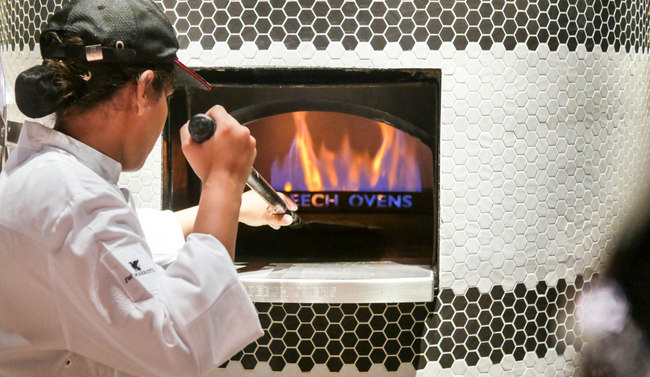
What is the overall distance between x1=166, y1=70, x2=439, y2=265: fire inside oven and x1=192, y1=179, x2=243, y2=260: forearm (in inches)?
36.2

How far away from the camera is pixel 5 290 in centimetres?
71

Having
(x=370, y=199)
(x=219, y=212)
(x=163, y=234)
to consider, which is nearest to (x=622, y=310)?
(x=370, y=199)

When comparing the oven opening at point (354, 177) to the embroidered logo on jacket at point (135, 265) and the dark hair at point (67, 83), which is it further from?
the embroidered logo on jacket at point (135, 265)

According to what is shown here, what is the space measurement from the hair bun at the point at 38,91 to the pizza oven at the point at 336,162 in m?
0.89

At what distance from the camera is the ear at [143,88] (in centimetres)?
79

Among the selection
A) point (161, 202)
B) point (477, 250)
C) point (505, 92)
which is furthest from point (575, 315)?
point (161, 202)

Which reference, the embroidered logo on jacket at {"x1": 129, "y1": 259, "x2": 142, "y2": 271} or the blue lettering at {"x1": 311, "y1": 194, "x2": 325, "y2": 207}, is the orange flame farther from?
the embroidered logo on jacket at {"x1": 129, "y1": 259, "x2": 142, "y2": 271}

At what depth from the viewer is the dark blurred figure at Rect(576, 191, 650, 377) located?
1.79 metres

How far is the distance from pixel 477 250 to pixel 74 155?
1.15m

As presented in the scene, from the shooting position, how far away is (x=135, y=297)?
26.6 inches

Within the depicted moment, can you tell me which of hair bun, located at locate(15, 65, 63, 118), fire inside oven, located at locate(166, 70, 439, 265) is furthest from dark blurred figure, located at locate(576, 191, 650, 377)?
hair bun, located at locate(15, 65, 63, 118)

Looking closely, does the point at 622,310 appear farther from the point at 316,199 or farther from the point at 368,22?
the point at 368,22

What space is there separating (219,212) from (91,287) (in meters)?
0.19

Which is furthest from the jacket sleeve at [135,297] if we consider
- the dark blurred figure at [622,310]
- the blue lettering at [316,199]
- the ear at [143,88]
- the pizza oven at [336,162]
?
the dark blurred figure at [622,310]
